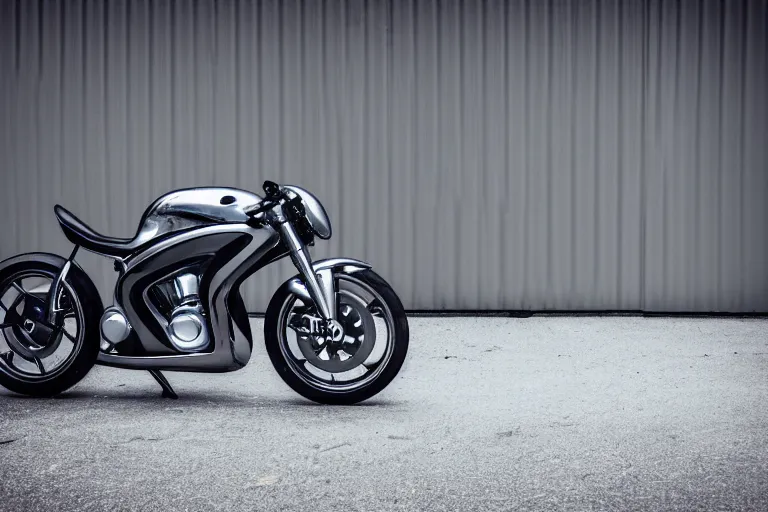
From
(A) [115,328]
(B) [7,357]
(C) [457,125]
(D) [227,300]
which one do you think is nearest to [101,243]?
(A) [115,328]

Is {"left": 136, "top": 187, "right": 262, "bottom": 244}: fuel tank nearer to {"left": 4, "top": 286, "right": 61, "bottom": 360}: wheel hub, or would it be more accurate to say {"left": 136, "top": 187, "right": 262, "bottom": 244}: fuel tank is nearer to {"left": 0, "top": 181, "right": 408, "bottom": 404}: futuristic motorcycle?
{"left": 0, "top": 181, "right": 408, "bottom": 404}: futuristic motorcycle

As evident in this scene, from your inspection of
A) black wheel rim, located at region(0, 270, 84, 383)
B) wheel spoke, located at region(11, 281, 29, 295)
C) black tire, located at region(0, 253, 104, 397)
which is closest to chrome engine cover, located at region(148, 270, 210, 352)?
black tire, located at region(0, 253, 104, 397)

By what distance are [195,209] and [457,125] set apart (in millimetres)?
3471

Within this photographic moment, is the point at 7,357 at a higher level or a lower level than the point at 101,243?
lower

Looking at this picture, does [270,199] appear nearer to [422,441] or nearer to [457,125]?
[422,441]

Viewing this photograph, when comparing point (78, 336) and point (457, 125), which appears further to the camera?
point (457, 125)

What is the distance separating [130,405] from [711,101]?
5154 mm

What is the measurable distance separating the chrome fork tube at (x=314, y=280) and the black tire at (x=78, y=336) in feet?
3.13

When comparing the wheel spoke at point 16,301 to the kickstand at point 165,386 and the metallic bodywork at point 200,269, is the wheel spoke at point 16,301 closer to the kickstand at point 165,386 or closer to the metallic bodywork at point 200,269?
the metallic bodywork at point 200,269

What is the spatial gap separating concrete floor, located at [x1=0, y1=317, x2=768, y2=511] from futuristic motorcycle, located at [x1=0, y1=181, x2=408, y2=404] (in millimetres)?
212

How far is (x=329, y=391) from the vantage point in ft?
13.4

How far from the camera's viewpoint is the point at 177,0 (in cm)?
714

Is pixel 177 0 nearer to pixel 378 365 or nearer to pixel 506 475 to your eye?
pixel 378 365

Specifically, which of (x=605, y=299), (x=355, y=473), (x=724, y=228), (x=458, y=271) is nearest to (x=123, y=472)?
(x=355, y=473)
